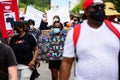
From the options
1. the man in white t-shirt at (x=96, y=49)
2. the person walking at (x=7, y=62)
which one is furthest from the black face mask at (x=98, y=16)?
the person walking at (x=7, y=62)

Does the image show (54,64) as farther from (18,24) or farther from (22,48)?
(18,24)

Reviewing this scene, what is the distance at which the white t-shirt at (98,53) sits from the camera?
16.0 feet

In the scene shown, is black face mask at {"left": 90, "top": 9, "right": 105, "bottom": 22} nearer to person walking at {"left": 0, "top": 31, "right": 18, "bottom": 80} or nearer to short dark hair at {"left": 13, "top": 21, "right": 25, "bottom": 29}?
person walking at {"left": 0, "top": 31, "right": 18, "bottom": 80}

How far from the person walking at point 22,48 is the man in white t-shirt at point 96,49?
157 inches

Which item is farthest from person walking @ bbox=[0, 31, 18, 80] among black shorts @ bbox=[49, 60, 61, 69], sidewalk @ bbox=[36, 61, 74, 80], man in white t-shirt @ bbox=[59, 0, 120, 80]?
sidewalk @ bbox=[36, 61, 74, 80]

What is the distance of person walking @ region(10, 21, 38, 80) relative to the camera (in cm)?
898

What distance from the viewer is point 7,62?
5.39 m

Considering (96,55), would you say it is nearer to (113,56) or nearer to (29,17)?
(113,56)

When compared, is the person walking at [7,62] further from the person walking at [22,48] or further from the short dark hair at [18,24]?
the short dark hair at [18,24]

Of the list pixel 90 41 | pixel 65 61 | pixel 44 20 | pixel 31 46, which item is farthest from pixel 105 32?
pixel 44 20

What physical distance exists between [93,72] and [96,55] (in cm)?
17

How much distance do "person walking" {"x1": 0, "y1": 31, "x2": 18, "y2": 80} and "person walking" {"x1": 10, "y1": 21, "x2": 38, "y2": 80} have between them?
343 cm

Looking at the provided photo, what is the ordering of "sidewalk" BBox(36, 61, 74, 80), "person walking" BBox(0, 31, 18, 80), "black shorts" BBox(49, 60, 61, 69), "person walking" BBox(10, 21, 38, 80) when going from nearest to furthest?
"person walking" BBox(0, 31, 18, 80), "person walking" BBox(10, 21, 38, 80), "black shorts" BBox(49, 60, 61, 69), "sidewalk" BBox(36, 61, 74, 80)

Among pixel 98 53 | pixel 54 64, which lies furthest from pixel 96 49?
pixel 54 64
